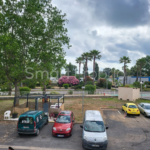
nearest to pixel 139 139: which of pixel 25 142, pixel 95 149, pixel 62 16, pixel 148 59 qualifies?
pixel 95 149

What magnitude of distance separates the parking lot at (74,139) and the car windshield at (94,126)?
1.09 meters

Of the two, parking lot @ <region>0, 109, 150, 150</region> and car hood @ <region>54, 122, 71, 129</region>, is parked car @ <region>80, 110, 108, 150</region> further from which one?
car hood @ <region>54, 122, 71, 129</region>

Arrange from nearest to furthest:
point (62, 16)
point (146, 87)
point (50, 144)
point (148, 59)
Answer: point (50, 144) → point (62, 16) → point (146, 87) → point (148, 59)

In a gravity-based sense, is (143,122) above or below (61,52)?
below

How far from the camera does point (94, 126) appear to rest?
10.3 m

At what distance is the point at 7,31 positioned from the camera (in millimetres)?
19203

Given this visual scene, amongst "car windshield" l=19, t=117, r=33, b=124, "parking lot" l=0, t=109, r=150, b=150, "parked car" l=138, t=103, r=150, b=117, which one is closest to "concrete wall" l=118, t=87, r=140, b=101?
"parked car" l=138, t=103, r=150, b=117

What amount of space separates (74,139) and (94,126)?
1.77 m

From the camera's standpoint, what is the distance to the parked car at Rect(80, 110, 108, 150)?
8.91 m

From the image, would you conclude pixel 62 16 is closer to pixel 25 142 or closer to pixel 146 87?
pixel 25 142

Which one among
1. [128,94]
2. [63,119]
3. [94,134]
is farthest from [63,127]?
[128,94]

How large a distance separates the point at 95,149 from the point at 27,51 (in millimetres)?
14417

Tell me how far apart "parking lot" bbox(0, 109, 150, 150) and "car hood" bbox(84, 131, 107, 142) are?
0.83m

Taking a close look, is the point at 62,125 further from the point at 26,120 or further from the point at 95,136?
the point at 95,136
